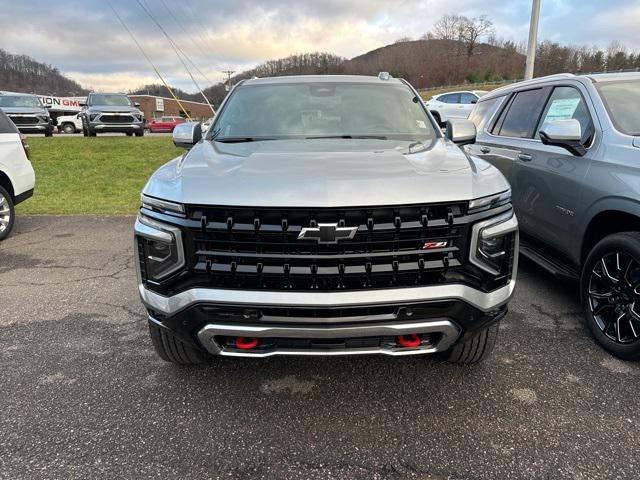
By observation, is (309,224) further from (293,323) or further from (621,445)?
(621,445)

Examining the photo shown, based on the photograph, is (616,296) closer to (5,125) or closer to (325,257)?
(325,257)

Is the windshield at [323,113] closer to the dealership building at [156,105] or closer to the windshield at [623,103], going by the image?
the windshield at [623,103]

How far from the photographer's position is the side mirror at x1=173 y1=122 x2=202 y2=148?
366cm

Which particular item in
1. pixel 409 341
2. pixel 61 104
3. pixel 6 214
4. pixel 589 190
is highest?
pixel 61 104

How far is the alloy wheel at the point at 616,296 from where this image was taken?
9.93 ft

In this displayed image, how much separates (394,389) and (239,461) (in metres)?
1.00

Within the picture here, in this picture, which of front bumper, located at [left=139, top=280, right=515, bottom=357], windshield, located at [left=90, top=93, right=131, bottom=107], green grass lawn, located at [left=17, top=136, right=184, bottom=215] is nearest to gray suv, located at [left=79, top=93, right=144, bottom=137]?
windshield, located at [left=90, top=93, right=131, bottom=107]

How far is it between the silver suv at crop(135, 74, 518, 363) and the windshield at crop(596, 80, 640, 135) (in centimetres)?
164

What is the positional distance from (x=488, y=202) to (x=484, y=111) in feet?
12.8

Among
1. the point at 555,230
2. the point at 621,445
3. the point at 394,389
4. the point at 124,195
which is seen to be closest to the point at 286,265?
the point at 394,389

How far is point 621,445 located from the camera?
230 cm

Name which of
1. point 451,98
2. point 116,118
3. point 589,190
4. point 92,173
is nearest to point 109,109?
point 116,118

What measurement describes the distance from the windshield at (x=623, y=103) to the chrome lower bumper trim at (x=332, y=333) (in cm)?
221

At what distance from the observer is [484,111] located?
579 centimetres
